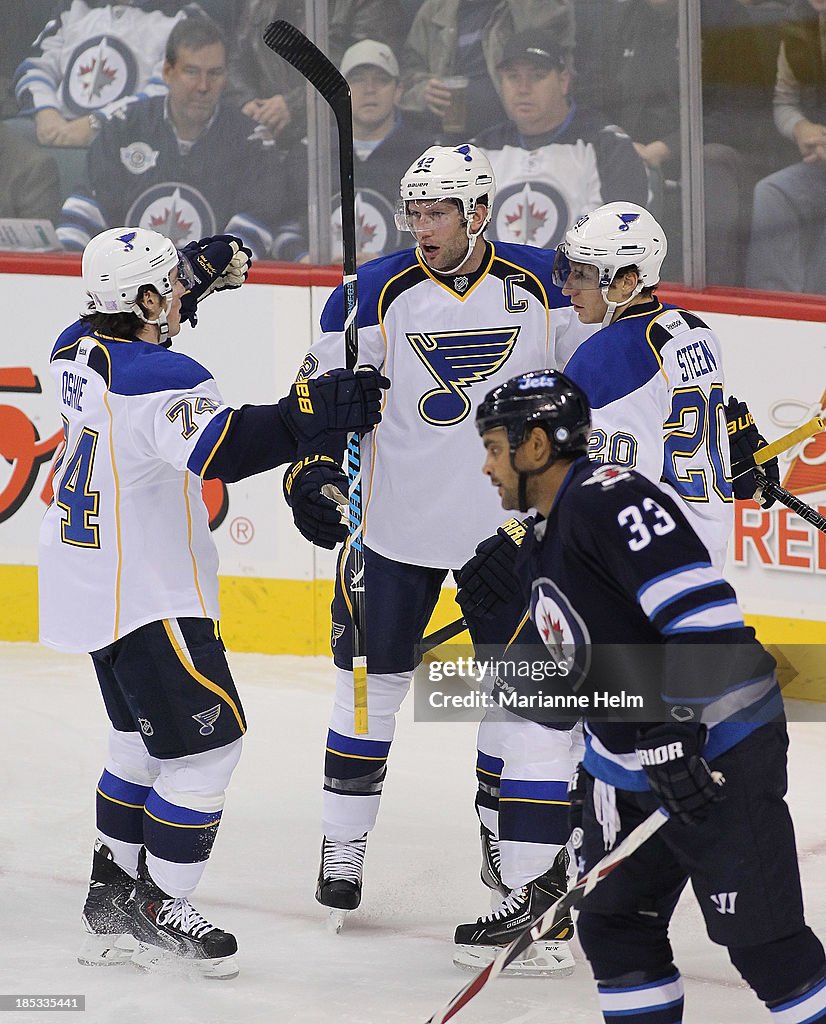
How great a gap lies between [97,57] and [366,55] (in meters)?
0.96

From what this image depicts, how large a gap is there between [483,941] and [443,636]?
1.02 metres

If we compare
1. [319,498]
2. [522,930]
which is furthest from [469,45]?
[522,930]

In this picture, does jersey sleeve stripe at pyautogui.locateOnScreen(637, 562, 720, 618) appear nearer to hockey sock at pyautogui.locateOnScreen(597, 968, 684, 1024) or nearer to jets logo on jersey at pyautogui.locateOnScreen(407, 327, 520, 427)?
hockey sock at pyautogui.locateOnScreen(597, 968, 684, 1024)

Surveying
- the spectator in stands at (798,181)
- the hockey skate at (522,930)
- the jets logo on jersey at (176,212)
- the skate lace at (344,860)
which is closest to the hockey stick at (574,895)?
the hockey skate at (522,930)

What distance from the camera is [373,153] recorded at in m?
5.48

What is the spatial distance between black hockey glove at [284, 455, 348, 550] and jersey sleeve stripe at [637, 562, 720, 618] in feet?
3.82

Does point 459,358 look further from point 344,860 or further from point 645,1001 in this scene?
point 645,1001

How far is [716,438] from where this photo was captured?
321cm

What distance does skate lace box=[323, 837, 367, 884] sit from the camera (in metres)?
3.25

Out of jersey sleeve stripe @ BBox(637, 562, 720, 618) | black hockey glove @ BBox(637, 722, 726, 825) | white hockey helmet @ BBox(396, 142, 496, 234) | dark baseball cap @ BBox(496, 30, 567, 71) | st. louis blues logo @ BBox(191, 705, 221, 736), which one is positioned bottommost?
st. louis blues logo @ BBox(191, 705, 221, 736)

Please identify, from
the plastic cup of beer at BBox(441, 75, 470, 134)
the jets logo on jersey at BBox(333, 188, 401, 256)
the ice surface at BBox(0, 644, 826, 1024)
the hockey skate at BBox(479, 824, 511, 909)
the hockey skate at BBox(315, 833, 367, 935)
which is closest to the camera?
the ice surface at BBox(0, 644, 826, 1024)

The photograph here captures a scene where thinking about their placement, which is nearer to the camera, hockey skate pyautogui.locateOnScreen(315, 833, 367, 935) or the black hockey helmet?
the black hockey helmet

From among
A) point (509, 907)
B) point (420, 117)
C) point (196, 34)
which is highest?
point (196, 34)

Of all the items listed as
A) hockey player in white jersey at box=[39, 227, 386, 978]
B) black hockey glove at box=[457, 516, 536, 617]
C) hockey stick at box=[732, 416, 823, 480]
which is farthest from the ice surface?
hockey stick at box=[732, 416, 823, 480]
